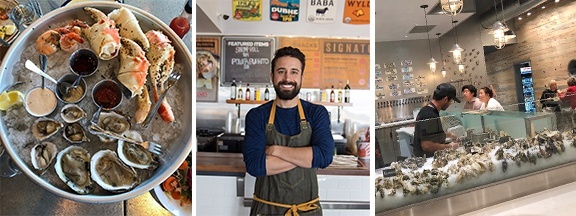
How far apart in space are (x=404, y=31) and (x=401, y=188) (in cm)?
62

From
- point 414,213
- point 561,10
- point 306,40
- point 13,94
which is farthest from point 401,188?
point 13,94

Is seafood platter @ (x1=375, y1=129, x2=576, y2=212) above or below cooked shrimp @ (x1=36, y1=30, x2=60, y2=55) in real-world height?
below

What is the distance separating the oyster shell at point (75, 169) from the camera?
1.50m

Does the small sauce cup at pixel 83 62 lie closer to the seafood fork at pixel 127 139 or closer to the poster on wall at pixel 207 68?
the seafood fork at pixel 127 139

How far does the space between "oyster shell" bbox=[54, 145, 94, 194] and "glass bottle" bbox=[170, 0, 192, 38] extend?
0.57 meters

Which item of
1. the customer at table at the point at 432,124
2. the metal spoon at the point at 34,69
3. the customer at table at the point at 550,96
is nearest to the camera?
the metal spoon at the point at 34,69

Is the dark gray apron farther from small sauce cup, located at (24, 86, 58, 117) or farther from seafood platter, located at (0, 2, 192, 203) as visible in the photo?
small sauce cup, located at (24, 86, 58, 117)

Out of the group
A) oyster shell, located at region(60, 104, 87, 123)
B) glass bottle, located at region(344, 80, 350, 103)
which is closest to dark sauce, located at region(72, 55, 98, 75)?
oyster shell, located at region(60, 104, 87, 123)

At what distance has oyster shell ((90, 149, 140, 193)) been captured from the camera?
59.2 inches

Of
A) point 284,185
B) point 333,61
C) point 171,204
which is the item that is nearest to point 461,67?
point 333,61

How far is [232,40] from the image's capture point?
156cm

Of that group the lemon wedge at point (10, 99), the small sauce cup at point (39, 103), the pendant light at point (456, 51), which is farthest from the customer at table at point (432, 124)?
the lemon wedge at point (10, 99)

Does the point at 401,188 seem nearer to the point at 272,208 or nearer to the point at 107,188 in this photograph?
the point at 272,208

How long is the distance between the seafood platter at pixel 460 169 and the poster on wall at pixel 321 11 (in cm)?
62
